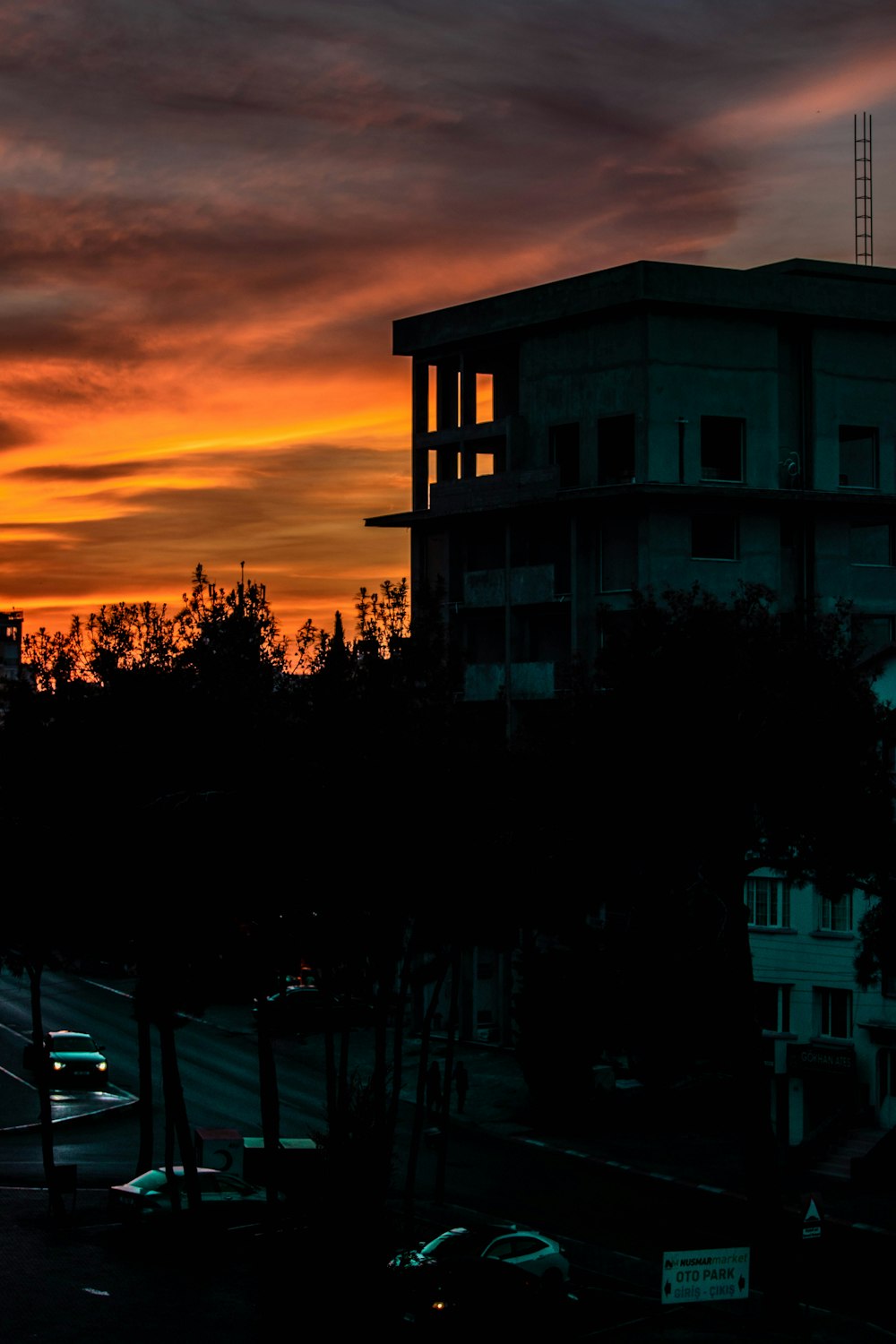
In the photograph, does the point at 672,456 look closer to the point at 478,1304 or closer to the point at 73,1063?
the point at 73,1063

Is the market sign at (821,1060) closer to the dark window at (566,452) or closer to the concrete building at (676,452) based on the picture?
the concrete building at (676,452)

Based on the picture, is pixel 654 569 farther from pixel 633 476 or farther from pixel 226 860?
pixel 226 860

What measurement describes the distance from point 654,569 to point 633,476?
4368 mm

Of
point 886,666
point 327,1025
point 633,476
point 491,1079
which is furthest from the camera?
point 633,476

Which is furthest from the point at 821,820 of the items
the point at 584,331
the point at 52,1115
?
the point at 584,331

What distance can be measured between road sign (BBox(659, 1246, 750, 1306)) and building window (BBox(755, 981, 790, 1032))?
1179 inches

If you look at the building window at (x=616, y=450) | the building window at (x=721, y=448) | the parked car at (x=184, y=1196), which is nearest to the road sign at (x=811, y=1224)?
the parked car at (x=184, y=1196)

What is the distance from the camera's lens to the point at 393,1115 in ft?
113

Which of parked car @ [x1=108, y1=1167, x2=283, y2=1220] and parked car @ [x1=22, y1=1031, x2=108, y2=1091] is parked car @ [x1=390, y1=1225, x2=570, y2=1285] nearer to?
parked car @ [x1=108, y1=1167, x2=283, y2=1220]

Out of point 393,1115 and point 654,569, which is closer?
point 393,1115

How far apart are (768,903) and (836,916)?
2859mm

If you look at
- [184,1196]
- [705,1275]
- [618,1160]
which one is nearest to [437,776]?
[184,1196]

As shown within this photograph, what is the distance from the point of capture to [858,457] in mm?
76125

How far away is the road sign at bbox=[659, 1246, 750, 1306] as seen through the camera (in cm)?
2784
